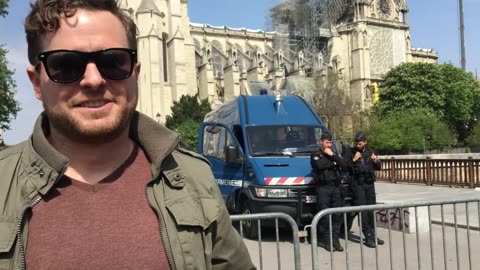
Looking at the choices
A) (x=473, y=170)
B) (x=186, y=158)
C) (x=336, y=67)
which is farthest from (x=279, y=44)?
(x=186, y=158)

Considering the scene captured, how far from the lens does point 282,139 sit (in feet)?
32.2

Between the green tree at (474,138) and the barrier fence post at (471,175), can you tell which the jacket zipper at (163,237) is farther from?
the green tree at (474,138)

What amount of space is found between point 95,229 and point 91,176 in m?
0.19

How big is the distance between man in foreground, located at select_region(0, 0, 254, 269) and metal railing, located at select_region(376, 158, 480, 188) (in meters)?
16.7

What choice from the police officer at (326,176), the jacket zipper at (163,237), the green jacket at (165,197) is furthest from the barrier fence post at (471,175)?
the jacket zipper at (163,237)

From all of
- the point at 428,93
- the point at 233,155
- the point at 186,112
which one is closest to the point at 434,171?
the point at 233,155

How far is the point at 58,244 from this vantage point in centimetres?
149

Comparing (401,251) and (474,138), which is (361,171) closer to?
(401,251)

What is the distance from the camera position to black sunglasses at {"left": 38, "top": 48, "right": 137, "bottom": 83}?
5.18ft

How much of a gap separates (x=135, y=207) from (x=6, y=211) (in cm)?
37

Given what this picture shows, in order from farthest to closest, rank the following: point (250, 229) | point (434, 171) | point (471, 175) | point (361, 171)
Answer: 1. point (434, 171)
2. point (471, 175)
3. point (361, 171)
4. point (250, 229)

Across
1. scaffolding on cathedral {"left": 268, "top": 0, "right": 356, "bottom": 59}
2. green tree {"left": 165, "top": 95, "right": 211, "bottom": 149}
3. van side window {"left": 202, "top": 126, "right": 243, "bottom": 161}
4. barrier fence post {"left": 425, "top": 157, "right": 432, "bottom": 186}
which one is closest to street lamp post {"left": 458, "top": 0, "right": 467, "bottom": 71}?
scaffolding on cathedral {"left": 268, "top": 0, "right": 356, "bottom": 59}

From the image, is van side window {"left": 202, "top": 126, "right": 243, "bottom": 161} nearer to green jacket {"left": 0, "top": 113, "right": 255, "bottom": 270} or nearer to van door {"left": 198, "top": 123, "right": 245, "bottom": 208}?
van door {"left": 198, "top": 123, "right": 245, "bottom": 208}

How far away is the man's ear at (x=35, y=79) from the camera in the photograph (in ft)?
5.41
